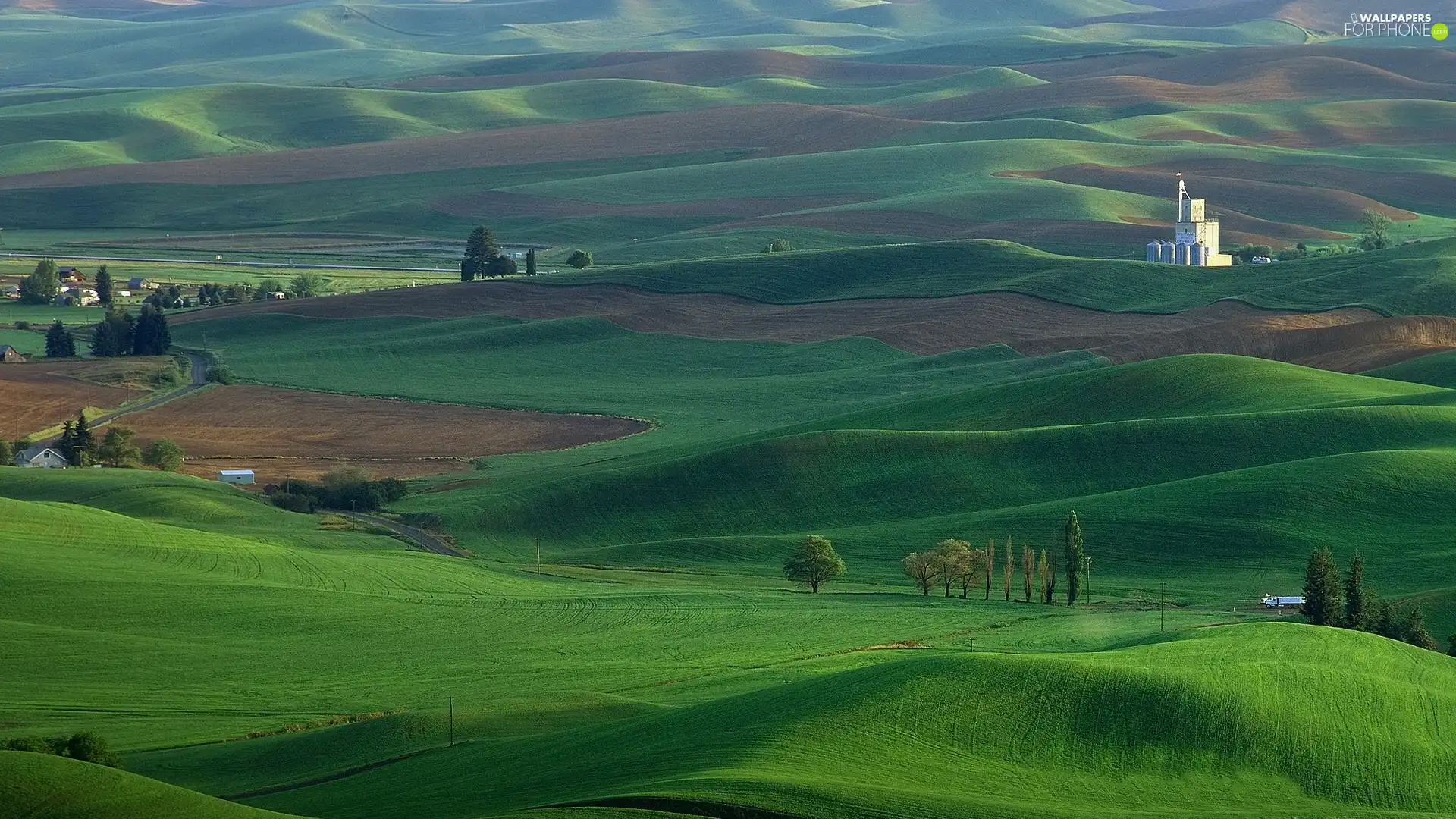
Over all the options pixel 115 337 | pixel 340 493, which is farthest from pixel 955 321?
pixel 340 493

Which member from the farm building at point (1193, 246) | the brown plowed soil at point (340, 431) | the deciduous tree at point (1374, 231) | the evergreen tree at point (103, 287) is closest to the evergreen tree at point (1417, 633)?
the brown plowed soil at point (340, 431)

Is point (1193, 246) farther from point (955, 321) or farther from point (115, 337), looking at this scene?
point (115, 337)

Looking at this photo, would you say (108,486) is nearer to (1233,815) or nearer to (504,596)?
(504,596)

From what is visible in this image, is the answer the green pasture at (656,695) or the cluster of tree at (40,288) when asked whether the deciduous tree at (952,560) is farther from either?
the cluster of tree at (40,288)

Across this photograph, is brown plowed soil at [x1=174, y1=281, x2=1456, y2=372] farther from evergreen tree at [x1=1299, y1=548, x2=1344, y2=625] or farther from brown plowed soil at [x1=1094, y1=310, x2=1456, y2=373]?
evergreen tree at [x1=1299, y1=548, x2=1344, y2=625]

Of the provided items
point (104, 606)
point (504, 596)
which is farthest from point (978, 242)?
point (104, 606)
